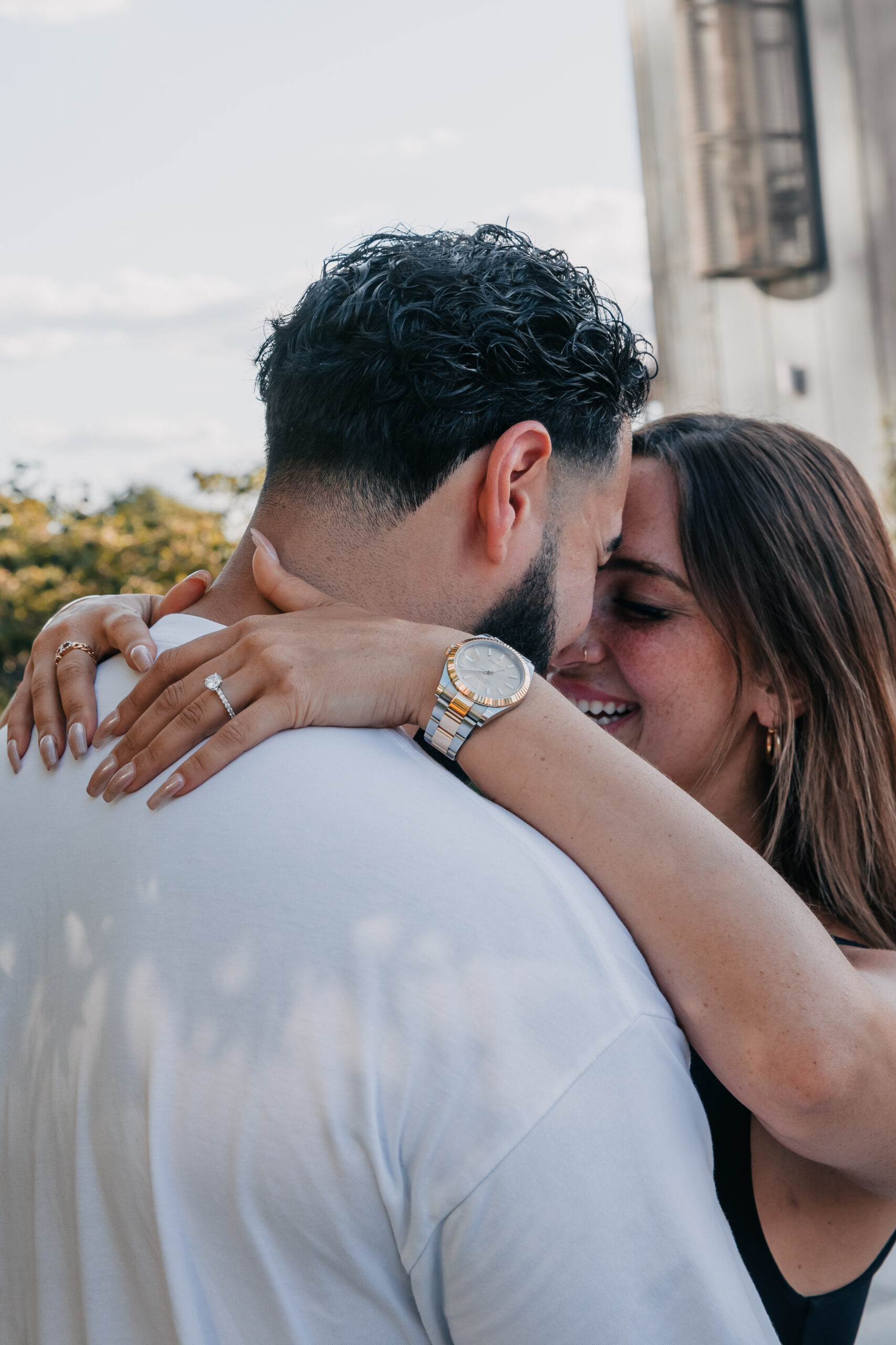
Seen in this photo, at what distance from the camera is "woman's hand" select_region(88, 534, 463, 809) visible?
1.35 metres

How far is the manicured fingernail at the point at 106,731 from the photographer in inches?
59.1

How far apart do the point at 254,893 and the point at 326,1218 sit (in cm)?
33

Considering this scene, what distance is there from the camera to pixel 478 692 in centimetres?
153

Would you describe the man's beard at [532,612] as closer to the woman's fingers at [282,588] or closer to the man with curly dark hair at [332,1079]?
the woman's fingers at [282,588]

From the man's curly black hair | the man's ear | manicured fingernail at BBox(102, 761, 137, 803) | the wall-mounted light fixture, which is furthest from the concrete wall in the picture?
manicured fingernail at BBox(102, 761, 137, 803)

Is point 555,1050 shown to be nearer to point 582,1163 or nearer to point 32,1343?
point 582,1163

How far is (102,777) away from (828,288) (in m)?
11.3

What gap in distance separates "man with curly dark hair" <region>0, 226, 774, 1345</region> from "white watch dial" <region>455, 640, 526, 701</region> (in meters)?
0.14

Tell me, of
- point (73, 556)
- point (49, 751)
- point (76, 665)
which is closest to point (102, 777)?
point (49, 751)

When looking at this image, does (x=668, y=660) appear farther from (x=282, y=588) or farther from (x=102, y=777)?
(x=102, y=777)

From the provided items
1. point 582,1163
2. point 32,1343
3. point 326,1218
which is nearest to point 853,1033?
point 582,1163

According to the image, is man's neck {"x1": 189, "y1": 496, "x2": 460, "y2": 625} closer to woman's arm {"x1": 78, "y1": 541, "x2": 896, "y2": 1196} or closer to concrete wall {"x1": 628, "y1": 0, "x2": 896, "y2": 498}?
woman's arm {"x1": 78, "y1": 541, "x2": 896, "y2": 1196}

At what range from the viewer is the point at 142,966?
1.21 m

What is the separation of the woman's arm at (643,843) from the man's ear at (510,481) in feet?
0.77
